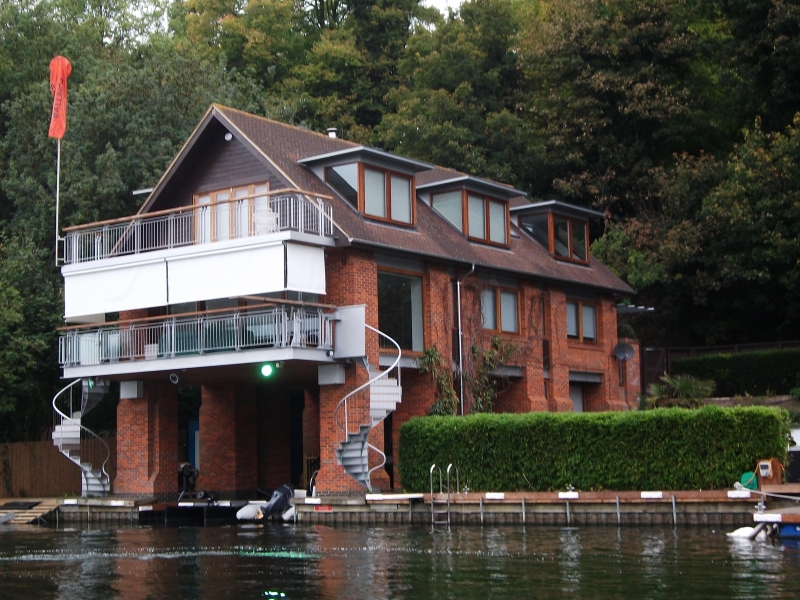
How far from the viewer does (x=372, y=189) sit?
31.8 meters

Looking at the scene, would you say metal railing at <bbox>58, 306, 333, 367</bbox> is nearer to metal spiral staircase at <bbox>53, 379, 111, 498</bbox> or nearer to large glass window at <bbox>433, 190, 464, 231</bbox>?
metal spiral staircase at <bbox>53, 379, 111, 498</bbox>

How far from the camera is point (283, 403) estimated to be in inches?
1439

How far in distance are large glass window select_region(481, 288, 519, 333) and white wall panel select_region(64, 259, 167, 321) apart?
8860 millimetres

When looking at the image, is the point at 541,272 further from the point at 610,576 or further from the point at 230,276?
the point at 610,576

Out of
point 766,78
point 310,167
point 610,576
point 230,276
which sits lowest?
point 610,576

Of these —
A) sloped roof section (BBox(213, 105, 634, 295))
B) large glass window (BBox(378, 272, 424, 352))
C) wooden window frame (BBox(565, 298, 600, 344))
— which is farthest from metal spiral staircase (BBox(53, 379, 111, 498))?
wooden window frame (BBox(565, 298, 600, 344))

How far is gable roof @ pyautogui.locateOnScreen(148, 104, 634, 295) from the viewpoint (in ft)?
101

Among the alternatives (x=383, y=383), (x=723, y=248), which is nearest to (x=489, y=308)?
(x=383, y=383)

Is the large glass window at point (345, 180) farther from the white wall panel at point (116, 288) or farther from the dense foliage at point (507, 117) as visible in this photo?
the dense foliage at point (507, 117)

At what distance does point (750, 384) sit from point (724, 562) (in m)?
26.0

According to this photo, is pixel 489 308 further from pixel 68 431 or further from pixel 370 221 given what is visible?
pixel 68 431

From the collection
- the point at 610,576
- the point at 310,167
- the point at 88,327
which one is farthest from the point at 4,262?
the point at 610,576

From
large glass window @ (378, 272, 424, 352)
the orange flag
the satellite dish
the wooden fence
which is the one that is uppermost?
the orange flag

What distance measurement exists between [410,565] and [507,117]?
3701 cm
